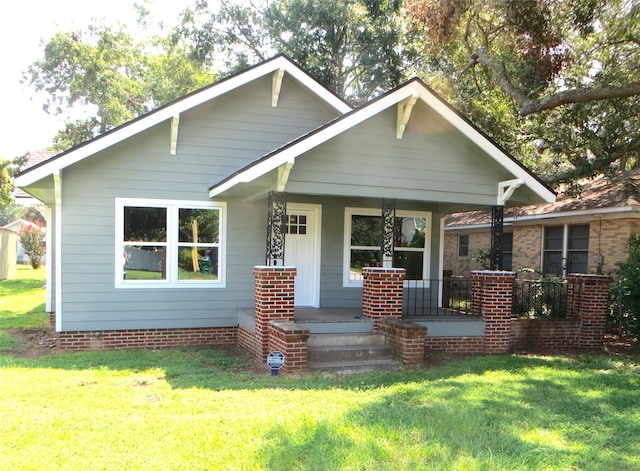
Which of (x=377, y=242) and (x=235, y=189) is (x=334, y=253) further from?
(x=235, y=189)

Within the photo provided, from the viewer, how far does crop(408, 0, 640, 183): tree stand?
10086mm

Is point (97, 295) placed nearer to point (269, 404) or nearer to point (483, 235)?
point (269, 404)

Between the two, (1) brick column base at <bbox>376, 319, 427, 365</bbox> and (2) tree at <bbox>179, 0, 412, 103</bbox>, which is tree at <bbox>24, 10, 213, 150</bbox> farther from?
(1) brick column base at <bbox>376, 319, 427, 365</bbox>

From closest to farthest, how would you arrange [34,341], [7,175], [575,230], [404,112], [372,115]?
[372,115]
[404,112]
[34,341]
[575,230]
[7,175]

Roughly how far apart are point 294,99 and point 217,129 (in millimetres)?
1709

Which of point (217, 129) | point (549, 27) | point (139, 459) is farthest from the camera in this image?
point (549, 27)

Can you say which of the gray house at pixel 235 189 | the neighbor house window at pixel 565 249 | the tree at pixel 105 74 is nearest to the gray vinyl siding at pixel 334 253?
the gray house at pixel 235 189

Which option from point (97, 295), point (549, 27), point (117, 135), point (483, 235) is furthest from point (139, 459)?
point (483, 235)

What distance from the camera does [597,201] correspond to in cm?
1237

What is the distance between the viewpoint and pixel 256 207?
30.2 feet

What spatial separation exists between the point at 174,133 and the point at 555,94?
7.99m

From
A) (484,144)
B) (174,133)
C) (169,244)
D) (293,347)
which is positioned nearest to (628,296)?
(484,144)

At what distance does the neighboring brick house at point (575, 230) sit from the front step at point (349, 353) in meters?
7.00

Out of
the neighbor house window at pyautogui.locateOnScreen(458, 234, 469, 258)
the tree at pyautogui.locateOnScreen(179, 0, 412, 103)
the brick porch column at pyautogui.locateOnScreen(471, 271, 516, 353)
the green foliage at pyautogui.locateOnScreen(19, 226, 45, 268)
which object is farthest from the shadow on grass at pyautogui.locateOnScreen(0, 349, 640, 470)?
the green foliage at pyautogui.locateOnScreen(19, 226, 45, 268)
